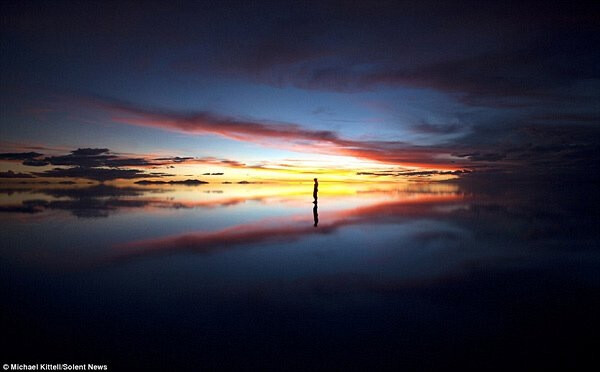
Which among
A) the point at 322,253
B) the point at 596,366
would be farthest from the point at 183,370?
the point at 322,253

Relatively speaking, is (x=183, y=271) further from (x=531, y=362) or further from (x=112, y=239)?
(x=531, y=362)

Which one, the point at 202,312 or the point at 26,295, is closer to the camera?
the point at 202,312

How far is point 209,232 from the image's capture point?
67.4ft

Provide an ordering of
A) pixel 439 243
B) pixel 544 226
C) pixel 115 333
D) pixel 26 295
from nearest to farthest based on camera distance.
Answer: pixel 115 333 < pixel 26 295 < pixel 439 243 < pixel 544 226

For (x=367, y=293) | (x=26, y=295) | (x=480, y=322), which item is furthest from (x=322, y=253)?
(x=26, y=295)

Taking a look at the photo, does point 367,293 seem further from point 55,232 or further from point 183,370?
point 55,232

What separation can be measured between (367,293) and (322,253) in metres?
5.37

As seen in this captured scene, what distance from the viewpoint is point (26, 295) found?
378 inches

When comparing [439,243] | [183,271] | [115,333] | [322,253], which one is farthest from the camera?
[439,243]

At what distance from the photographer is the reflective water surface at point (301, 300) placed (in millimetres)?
6531

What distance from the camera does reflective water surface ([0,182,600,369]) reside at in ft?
21.4

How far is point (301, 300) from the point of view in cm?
926

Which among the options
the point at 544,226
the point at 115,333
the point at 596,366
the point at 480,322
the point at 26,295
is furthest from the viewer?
the point at 544,226

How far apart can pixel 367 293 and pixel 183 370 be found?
5615mm
